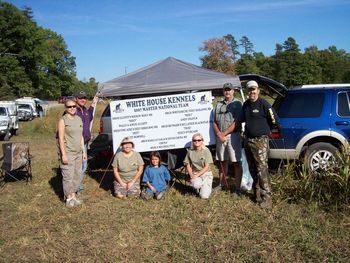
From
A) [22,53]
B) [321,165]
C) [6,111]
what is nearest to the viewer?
[321,165]

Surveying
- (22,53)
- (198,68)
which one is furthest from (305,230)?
(22,53)

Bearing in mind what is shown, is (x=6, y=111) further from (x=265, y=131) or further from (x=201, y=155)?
(x=265, y=131)

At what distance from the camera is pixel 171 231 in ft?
16.9

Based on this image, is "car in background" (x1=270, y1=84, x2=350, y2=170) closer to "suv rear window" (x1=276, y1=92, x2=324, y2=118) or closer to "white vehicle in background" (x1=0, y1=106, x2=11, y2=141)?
"suv rear window" (x1=276, y1=92, x2=324, y2=118)

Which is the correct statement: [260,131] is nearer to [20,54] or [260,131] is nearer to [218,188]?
[218,188]

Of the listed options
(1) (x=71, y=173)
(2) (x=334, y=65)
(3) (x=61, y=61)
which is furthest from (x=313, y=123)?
A: (2) (x=334, y=65)

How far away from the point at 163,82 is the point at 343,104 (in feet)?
10.6

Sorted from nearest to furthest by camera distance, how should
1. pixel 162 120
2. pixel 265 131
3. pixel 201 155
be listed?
pixel 265 131 → pixel 201 155 → pixel 162 120

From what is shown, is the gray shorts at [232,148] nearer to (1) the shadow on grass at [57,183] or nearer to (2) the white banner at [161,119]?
(2) the white banner at [161,119]

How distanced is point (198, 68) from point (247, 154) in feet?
7.70

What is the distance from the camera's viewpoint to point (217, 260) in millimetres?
4289

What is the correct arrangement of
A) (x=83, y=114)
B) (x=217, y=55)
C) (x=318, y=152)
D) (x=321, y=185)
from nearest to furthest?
(x=321, y=185), (x=83, y=114), (x=318, y=152), (x=217, y=55)

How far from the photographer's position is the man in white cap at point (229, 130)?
6598 mm

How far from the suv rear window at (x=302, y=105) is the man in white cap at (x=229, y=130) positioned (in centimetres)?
140
